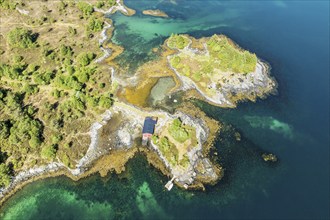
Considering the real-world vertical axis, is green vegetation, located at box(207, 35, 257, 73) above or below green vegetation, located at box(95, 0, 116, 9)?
above

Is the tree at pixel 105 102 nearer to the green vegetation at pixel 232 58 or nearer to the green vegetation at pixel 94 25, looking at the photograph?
the green vegetation at pixel 232 58

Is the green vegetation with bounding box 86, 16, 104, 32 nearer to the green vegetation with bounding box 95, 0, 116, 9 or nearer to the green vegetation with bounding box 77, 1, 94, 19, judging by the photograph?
the green vegetation with bounding box 77, 1, 94, 19

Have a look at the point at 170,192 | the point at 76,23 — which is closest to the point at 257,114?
the point at 170,192

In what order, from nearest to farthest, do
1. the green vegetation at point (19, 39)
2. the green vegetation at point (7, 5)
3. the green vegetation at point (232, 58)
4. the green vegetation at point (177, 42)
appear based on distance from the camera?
the green vegetation at point (232, 58) < the green vegetation at point (19, 39) < the green vegetation at point (177, 42) < the green vegetation at point (7, 5)

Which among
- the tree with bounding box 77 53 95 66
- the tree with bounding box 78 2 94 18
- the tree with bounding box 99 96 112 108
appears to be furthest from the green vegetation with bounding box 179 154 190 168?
the tree with bounding box 78 2 94 18

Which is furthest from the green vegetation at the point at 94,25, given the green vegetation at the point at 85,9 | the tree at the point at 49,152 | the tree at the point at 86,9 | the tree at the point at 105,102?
the tree at the point at 49,152

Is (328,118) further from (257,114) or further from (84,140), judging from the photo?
(84,140)

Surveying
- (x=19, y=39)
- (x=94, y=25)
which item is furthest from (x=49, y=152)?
(x=94, y=25)
